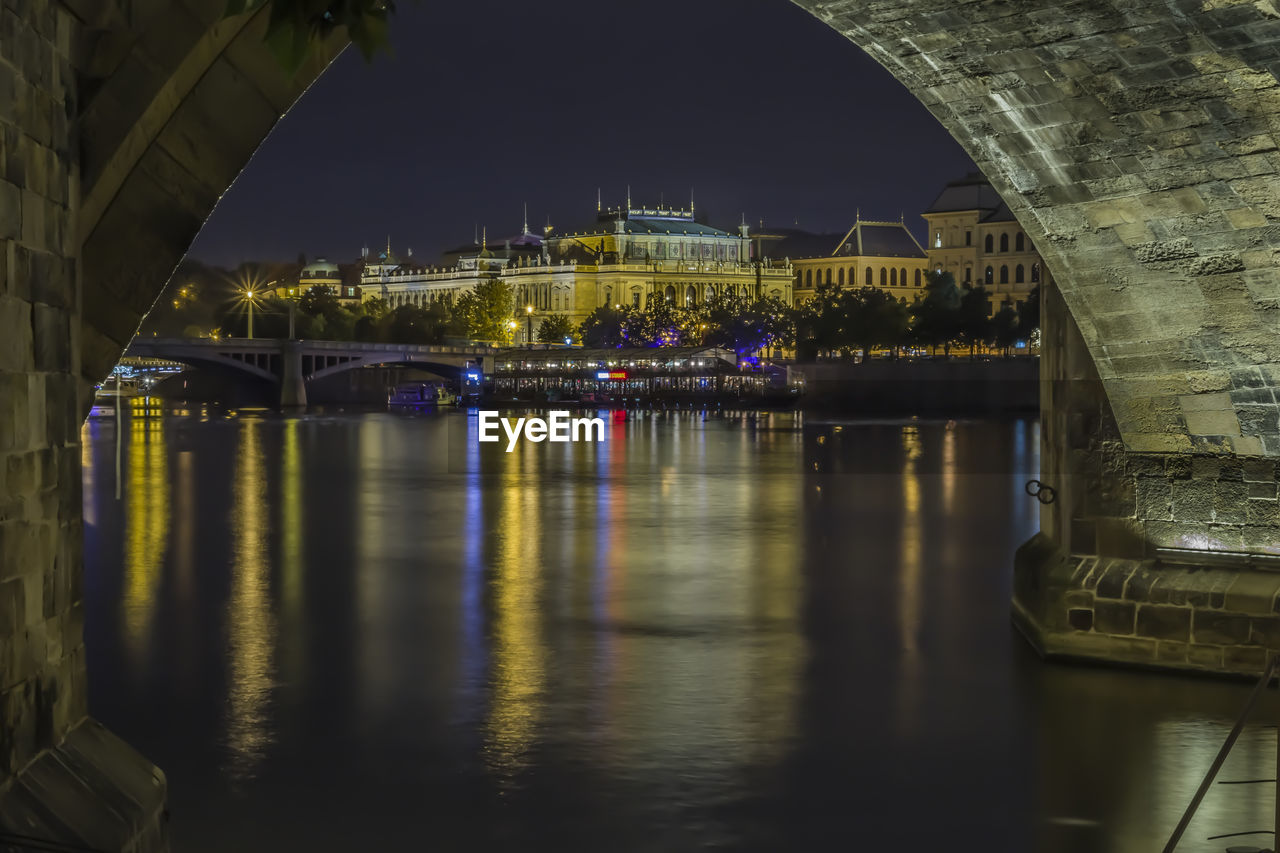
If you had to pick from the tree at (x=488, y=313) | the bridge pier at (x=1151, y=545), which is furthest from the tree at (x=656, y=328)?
the bridge pier at (x=1151, y=545)

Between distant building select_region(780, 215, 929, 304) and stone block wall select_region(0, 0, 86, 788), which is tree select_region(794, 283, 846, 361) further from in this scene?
stone block wall select_region(0, 0, 86, 788)

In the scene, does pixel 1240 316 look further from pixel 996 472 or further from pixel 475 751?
pixel 996 472

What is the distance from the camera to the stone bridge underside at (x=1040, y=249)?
5.30 m

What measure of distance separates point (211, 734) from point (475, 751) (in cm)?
176

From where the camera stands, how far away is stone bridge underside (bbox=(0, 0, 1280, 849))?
5297mm

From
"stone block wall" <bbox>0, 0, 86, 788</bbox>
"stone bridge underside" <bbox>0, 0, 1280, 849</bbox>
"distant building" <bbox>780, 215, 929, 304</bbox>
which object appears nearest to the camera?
"stone block wall" <bbox>0, 0, 86, 788</bbox>

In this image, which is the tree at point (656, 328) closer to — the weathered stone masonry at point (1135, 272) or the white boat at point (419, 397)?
the white boat at point (419, 397)

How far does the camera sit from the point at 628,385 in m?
88.0

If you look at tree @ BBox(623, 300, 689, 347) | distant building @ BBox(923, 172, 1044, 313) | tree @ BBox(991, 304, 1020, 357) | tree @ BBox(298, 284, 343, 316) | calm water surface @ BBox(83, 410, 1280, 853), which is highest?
distant building @ BBox(923, 172, 1044, 313)

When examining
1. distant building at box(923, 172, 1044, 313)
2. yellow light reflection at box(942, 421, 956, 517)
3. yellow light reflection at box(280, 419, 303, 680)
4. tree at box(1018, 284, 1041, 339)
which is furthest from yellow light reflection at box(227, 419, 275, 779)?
distant building at box(923, 172, 1044, 313)

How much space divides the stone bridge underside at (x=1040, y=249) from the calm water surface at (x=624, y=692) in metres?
1.10

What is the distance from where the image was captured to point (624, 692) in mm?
11914

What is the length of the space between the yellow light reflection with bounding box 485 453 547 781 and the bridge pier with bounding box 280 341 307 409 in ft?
171

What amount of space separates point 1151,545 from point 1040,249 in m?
2.24
